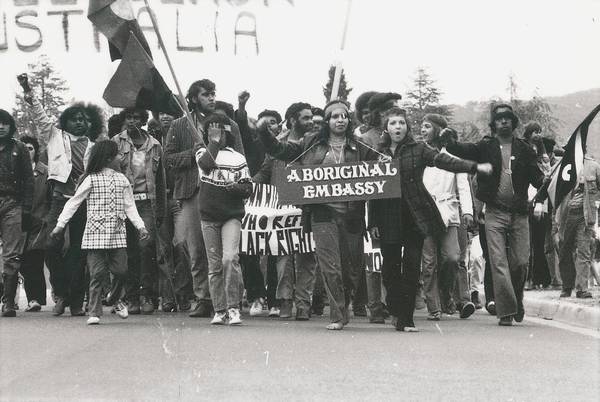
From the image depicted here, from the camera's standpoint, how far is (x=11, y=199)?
11.7 meters

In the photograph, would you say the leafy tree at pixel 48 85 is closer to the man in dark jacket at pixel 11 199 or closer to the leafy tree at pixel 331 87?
the leafy tree at pixel 331 87

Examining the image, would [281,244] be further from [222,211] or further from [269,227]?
[222,211]

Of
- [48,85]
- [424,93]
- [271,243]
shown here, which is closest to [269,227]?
[271,243]

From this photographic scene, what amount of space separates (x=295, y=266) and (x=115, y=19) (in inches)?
131

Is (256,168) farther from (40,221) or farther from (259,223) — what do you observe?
(40,221)

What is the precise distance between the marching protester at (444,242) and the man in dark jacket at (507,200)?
78 cm

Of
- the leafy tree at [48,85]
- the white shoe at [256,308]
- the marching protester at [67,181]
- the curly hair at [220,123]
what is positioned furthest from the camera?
the leafy tree at [48,85]

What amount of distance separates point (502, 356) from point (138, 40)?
4556 millimetres

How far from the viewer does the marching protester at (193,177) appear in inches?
459

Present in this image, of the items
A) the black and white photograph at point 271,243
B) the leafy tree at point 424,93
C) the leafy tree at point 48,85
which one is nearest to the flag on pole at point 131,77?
the black and white photograph at point 271,243

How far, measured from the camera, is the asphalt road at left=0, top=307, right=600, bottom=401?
21.3 feet

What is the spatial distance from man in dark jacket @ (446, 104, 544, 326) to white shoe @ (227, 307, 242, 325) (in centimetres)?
246

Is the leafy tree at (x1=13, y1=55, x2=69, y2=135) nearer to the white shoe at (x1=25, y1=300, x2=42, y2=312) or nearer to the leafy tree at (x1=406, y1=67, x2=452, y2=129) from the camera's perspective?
the white shoe at (x1=25, y1=300, x2=42, y2=312)

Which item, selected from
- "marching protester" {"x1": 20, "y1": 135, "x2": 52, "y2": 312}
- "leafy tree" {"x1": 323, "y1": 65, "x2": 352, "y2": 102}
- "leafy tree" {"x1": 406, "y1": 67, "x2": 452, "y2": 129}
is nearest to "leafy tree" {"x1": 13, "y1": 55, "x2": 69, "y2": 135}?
"leafy tree" {"x1": 323, "y1": 65, "x2": 352, "y2": 102}
